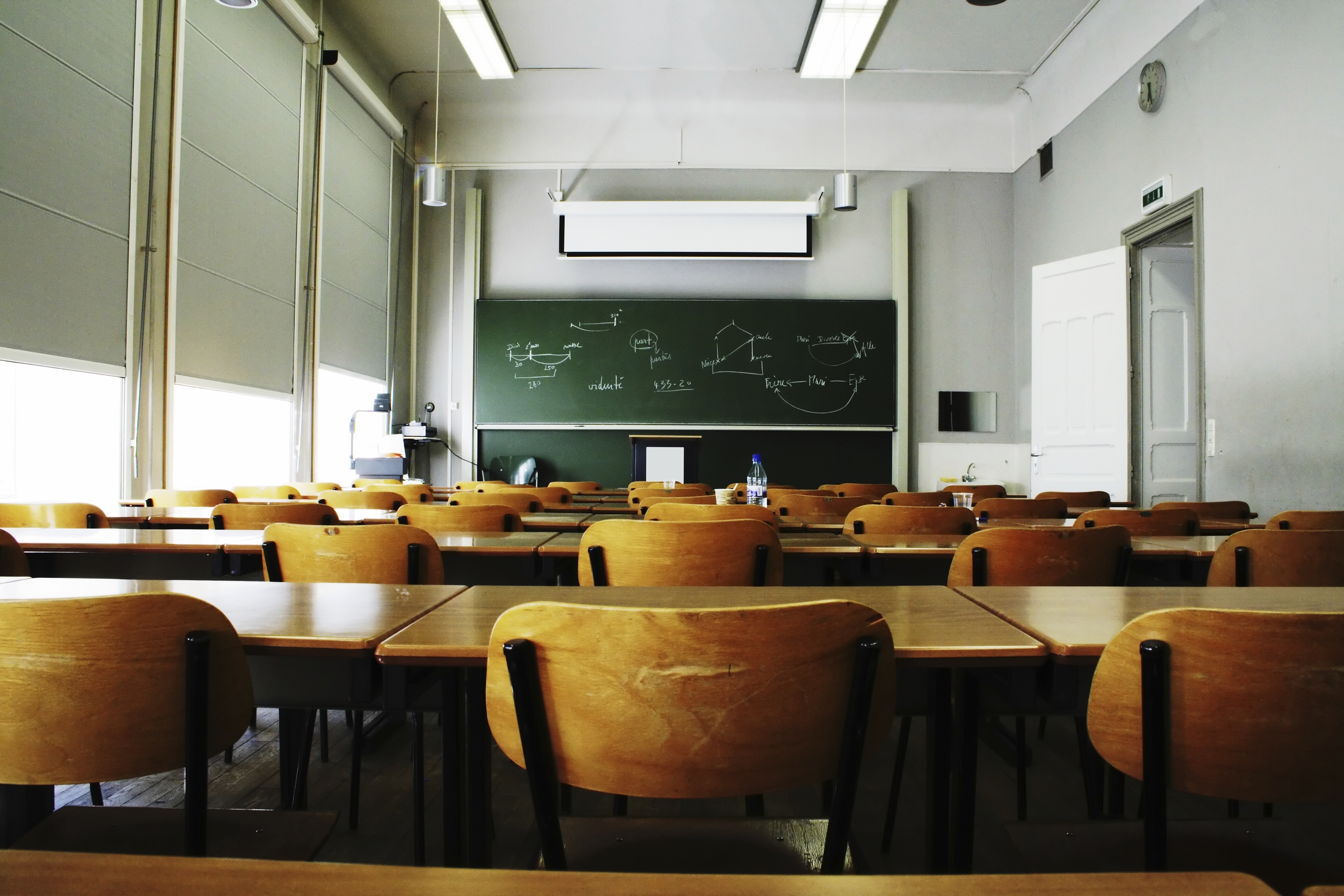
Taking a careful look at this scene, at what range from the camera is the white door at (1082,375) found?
541cm

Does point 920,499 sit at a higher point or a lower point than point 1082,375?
lower

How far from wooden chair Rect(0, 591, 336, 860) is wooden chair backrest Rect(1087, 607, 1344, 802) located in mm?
1013

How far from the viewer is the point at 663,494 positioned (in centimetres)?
351

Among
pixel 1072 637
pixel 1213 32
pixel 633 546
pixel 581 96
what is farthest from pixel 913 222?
pixel 1072 637

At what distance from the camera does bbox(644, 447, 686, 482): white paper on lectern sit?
622cm

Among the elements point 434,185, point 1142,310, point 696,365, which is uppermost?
point 434,185

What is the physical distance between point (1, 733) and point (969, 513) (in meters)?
2.35

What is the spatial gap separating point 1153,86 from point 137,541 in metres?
6.46

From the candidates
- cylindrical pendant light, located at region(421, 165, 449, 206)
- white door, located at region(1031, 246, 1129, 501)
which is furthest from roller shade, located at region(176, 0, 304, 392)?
white door, located at region(1031, 246, 1129, 501)

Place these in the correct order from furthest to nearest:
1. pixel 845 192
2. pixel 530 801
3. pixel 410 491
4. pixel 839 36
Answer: pixel 845 192 → pixel 839 36 → pixel 410 491 → pixel 530 801

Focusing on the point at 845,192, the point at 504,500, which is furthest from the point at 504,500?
the point at 845,192

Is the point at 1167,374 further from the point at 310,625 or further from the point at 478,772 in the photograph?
the point at 310,625

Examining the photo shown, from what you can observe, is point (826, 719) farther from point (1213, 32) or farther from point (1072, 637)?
point (1213, 32)

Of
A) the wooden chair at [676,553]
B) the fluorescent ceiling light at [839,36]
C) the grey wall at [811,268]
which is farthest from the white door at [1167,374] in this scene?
the wooden chair at [676,553]
